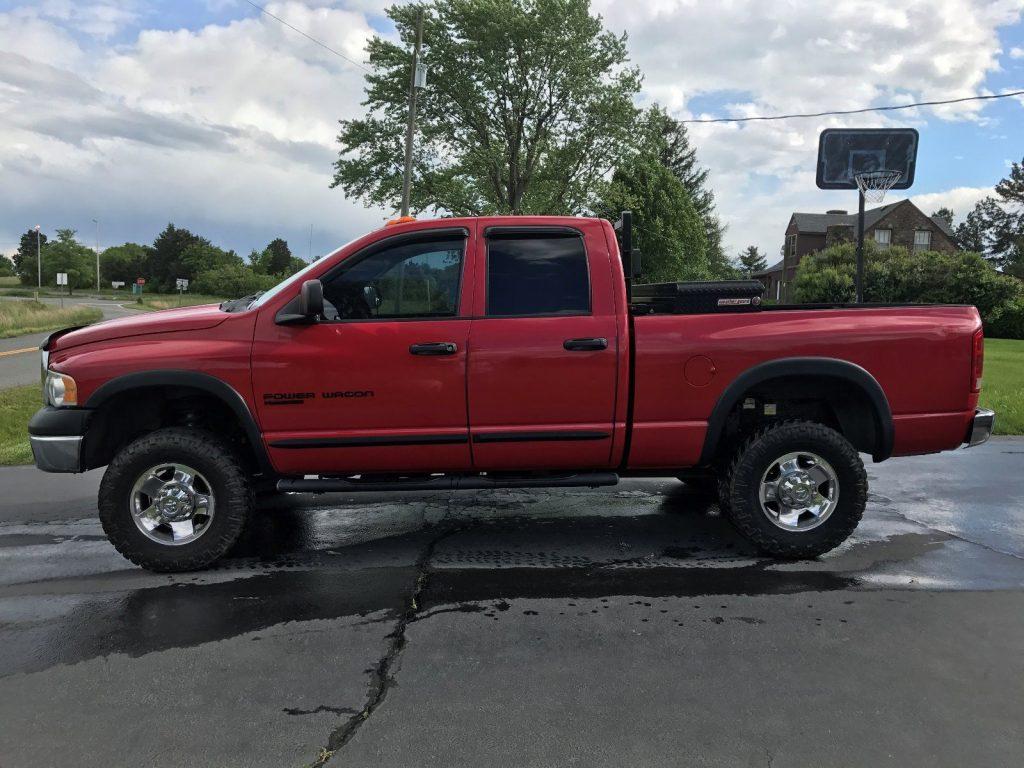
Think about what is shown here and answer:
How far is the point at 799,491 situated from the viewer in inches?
166

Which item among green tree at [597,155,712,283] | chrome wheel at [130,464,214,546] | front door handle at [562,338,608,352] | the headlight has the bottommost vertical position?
chrome wheel at [130,464,214,546]

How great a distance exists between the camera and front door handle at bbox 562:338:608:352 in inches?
158

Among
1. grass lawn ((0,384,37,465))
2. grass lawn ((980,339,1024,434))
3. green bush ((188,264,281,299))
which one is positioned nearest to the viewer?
grass lawn ((0,384,37,465))

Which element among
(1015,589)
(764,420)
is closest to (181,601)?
(764,420)

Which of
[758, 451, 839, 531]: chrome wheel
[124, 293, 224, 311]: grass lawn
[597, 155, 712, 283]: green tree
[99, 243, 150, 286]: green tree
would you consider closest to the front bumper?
[758, 451, 839, 531]: chrome wheel

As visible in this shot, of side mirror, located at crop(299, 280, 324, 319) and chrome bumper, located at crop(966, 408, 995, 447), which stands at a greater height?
side mirror, located at crop(299, 280, 324, 319)

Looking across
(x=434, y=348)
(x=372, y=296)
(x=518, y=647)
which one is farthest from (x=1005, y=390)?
(x=518, y=647)

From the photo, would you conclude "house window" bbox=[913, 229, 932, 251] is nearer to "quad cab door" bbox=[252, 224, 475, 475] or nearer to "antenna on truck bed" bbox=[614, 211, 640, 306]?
"antenna on truck bed" bbox=[614, 211, 640, 306]

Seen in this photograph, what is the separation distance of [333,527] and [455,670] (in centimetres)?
230

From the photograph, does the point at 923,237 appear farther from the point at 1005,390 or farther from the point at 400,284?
the point at 400,284

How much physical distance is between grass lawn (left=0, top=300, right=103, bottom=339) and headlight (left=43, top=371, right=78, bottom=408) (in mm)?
29408

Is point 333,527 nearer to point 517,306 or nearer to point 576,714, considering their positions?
point 517,306

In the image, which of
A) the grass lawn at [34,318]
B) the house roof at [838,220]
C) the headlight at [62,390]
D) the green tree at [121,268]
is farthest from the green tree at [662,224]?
the green tree at [121,268]

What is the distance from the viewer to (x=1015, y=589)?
382 cm
